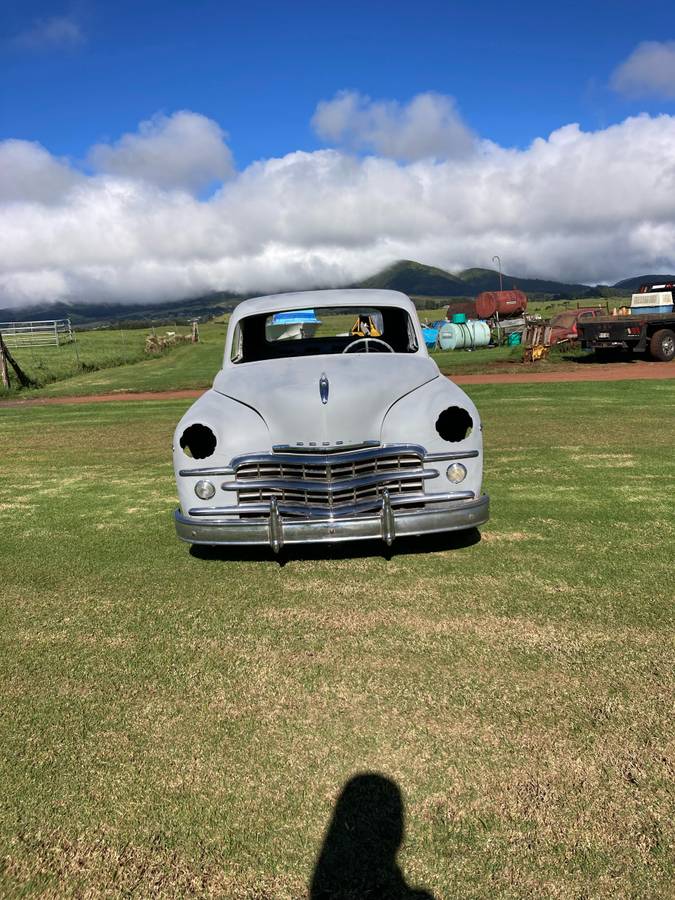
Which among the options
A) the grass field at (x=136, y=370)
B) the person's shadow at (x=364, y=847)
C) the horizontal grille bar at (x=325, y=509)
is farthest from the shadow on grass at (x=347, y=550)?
the grass field at (x=136, y=370)

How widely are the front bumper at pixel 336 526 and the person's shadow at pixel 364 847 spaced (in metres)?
1.74

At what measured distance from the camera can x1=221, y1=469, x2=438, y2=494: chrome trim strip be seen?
13.4 feet

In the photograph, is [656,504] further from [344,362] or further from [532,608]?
[344,362]

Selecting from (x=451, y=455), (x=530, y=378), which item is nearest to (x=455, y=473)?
(x=451, y=455)

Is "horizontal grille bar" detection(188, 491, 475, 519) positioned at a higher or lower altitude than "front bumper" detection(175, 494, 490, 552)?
higher

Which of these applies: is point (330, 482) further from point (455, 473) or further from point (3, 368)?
point (3, 368)

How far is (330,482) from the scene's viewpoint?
4082 mm

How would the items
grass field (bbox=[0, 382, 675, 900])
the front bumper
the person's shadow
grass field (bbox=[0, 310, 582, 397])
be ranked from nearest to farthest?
the person's shadow → grass field (bbox=[0, 382, 675, 900]) → the front bumper → grass field (bbox=[0, 310, 582, 397])

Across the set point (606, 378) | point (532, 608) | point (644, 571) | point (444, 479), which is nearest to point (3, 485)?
point (444, 479)

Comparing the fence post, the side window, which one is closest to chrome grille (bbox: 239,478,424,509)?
the side window

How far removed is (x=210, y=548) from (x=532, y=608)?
8.17 feet

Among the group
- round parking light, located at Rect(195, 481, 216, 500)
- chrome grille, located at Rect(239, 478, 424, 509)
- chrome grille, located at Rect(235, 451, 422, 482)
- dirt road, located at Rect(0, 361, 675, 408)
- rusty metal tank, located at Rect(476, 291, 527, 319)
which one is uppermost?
rusty metal tank, located at Rect(476, 291, 527, 319)

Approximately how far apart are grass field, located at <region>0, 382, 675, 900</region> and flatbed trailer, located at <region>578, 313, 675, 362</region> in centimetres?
1428

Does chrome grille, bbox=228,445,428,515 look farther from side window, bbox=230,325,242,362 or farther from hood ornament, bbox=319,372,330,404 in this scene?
side window, bbox=230,325,242,362
